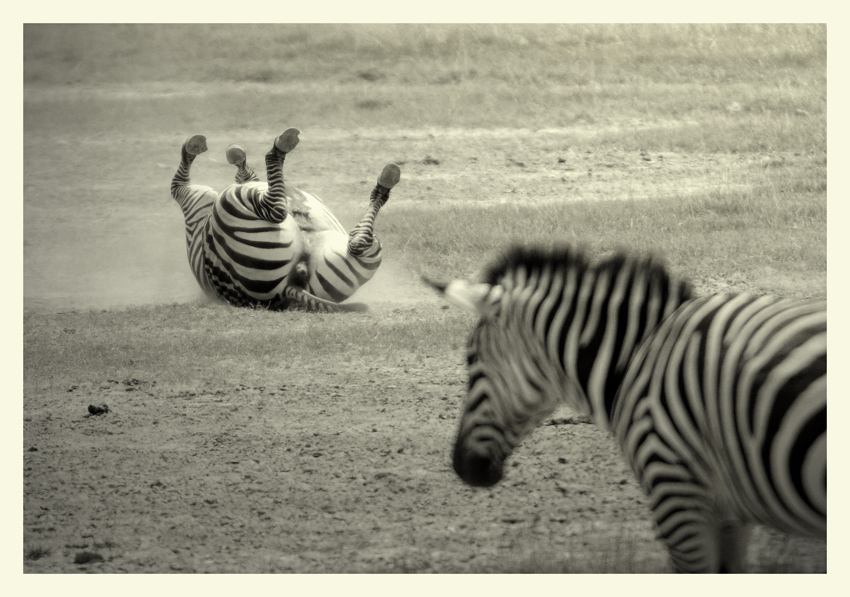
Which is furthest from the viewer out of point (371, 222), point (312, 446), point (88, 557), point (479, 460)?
point (371, 222)

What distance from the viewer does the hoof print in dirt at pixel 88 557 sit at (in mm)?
3879

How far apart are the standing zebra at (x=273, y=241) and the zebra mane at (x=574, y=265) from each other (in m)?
1.88

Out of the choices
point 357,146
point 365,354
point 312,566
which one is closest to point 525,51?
point 357,146

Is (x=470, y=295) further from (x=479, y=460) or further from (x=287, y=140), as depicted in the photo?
(x=287, y=140)

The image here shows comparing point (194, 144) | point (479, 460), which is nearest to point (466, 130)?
point (194, 144)

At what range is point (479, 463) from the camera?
3.24 meters

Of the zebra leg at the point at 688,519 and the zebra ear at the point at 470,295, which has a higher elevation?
the zebra ear at the point at 470,295

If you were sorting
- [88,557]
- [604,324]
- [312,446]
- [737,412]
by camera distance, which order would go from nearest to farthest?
[737,412] → [604,324] → [88,557] → [312,446]

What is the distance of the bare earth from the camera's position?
12.7 ft

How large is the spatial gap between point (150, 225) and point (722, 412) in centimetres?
353

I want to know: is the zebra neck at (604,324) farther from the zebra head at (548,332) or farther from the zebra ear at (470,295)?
the zebra ear at (470,295)

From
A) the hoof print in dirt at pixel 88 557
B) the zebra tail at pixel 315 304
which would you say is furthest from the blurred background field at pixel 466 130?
the hoof print in dirt at pixel 88 557

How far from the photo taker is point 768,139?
478cm

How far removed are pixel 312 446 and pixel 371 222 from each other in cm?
132
